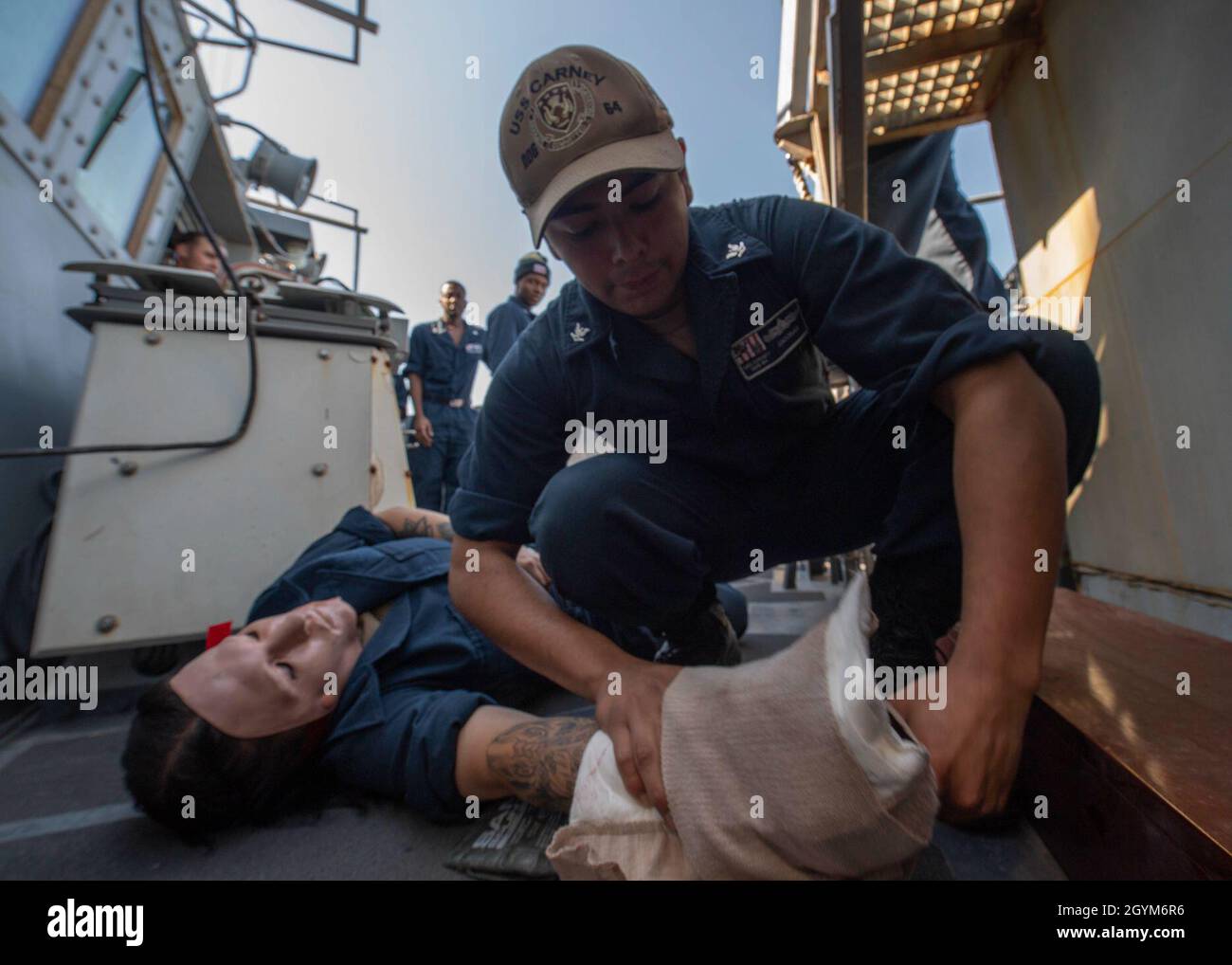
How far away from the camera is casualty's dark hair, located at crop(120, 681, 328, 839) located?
2.58 ft

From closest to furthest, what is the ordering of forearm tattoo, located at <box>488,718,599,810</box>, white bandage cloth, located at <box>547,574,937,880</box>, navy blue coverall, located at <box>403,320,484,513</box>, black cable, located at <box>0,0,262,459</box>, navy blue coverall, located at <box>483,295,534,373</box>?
white bandage cloth, located at <box>547,574,937,880</box>
forearm tattoo, located at <box>488,718,599,810</box>
black cable, located at <box>0,0,262,459</box>
navy blue coverall, located at <box>483,295,534,373</box>
navy blue coverall, located at <box>403,320,484,513</box>

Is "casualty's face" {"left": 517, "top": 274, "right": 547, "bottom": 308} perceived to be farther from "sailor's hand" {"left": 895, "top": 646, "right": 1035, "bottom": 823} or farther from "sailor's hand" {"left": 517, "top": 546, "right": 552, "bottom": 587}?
"sailor's hand" {"left": 895, "top": 646, "right": 1035, "bottom": 823}

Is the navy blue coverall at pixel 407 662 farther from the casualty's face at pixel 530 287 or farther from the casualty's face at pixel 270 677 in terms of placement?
the casualty's face at pixel 530 287

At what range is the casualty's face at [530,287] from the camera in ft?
10.3

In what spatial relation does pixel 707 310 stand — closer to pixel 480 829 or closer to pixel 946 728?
pixel 946 728

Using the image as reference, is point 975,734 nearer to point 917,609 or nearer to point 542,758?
point 917,609

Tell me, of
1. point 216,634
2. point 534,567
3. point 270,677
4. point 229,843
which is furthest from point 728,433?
point 216,634

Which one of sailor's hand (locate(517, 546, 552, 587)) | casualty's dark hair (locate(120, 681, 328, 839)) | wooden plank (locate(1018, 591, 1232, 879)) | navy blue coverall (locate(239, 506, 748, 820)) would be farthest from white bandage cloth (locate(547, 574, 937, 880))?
sailor's hand (locate(517, 546, 552, 587))

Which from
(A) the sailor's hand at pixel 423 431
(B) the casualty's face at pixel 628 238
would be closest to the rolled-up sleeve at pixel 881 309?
(B) the casualty's face at pixel 628 238

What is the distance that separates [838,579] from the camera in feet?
7.78

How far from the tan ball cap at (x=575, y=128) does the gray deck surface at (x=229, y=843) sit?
849 millimetres

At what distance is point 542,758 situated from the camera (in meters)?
0.71

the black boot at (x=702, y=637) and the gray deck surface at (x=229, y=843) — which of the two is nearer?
the gray deck surface at (x=229, y=843)

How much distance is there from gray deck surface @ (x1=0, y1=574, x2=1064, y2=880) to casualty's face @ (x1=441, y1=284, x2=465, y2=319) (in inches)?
105
